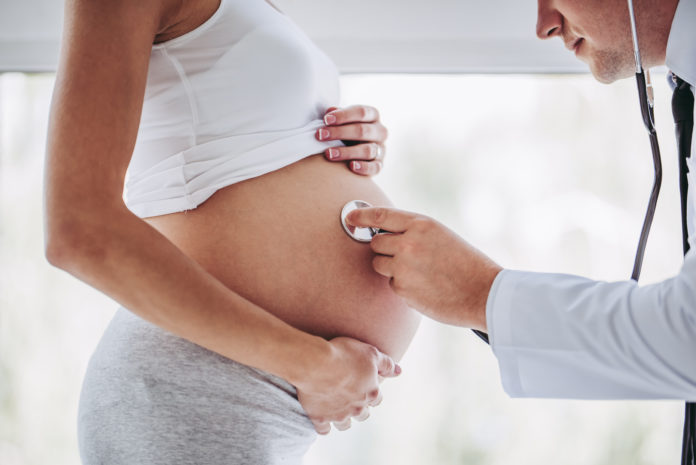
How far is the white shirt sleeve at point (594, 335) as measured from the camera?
0.69m

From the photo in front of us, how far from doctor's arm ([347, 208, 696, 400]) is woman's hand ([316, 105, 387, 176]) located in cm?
13

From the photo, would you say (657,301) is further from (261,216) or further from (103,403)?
(103,403)

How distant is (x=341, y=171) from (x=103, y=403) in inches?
18.1

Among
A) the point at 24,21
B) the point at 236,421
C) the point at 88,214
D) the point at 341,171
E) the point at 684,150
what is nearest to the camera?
the point at 88,214

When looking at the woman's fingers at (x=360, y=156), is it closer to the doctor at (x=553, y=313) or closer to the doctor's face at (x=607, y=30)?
the doctor at (x=553, y=313)

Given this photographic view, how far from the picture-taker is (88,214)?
56 centimetres

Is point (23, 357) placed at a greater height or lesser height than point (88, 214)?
lesser

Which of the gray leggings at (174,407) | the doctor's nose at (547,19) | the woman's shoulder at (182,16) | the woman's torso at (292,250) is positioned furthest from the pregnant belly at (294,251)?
the doctor's nose at (547,19)

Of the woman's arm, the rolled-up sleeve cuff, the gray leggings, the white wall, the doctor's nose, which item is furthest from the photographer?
the white wall

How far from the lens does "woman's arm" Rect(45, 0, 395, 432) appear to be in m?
0.56

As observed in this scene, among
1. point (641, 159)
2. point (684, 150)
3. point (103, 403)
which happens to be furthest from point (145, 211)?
point (641, 159)

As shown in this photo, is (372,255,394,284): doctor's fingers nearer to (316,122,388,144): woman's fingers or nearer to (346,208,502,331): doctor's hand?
(346,208,502,331): doctor's hand

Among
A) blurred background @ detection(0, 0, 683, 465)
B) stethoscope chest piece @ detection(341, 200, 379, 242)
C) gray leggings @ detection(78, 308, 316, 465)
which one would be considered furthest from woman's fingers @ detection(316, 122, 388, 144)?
blurred background @ detection(0, 0, 683, 465)

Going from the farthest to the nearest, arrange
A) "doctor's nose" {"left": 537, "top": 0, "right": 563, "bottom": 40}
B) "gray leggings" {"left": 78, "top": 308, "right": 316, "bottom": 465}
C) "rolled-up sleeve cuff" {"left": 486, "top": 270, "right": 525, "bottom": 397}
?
"doctor's nose" {"left": 537, "top": 0, "right": 563, "bottom": 40} → "rolled-up sleeve cuff" {"left": 486, "top": 270, "right": 525, "bottom": 397} → "gray leggings" {"left": 78, "top": 308, "right": 316, "bottom": 465}
